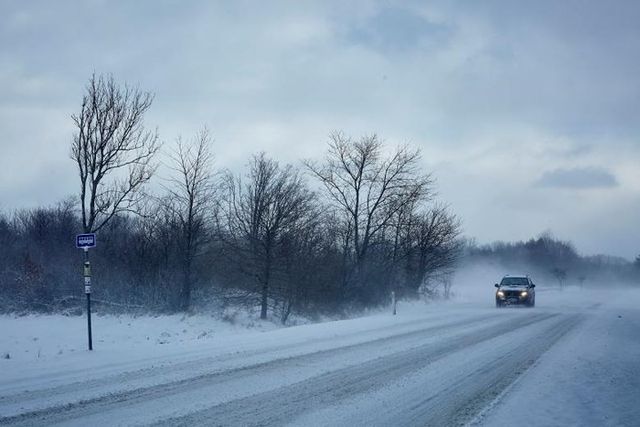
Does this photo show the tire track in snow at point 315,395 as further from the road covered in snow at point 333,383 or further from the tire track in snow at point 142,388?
the tire track in snow at point 142,388

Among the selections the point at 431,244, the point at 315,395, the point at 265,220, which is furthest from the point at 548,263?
the point at 315,395

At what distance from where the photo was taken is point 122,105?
90.4ft

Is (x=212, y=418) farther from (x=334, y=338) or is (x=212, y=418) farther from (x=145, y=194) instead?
(x=145, y=194)

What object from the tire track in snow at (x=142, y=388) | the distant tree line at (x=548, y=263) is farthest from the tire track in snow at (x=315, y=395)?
the distant tree line at (x=548, y=263)

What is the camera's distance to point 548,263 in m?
129

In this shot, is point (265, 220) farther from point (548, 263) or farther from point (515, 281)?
point (548, 263)

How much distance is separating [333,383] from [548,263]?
128 metres

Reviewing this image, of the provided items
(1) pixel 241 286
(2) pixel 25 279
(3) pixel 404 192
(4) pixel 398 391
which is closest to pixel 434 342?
(4) pixel 398 391

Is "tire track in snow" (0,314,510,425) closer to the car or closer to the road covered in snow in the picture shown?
the road covered in snow

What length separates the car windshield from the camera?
124 ft

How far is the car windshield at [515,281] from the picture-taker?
3781cm

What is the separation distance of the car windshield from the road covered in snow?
2012cm

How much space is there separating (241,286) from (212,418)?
68.3 feet

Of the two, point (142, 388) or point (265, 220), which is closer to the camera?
point (142, 388)
